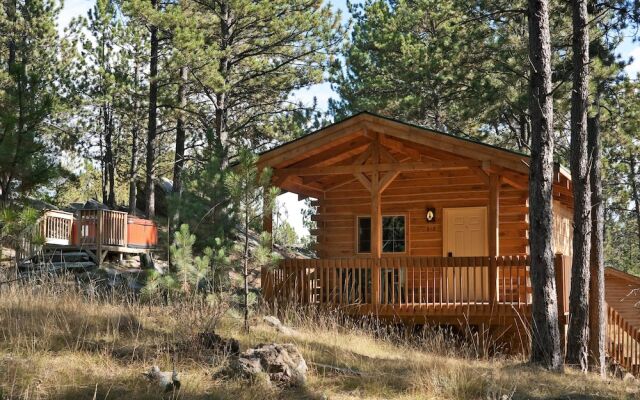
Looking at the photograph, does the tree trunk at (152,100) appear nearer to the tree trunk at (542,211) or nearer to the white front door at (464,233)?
the white front door at (464,233)

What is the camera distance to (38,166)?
31.7 feet

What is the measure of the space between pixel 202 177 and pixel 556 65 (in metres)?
10.2

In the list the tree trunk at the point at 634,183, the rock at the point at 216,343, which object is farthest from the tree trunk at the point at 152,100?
the tree trunk at the point at 634,183

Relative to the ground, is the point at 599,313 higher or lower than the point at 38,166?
lower

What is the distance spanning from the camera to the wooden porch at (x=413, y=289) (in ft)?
40.1

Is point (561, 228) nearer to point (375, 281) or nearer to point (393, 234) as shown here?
point (393, 234)

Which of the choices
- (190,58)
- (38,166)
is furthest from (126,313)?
(190,58)

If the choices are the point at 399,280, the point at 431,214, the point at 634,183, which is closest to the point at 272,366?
the point at 399,280

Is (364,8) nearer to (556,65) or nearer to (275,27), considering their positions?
(275,27)

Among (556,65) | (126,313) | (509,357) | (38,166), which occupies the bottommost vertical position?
(509,357)

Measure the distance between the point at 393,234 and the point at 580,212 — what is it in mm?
5541

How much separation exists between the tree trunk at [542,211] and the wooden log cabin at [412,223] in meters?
1.14

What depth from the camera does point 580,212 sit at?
11516 mm

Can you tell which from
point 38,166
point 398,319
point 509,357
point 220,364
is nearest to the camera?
point 220,364
